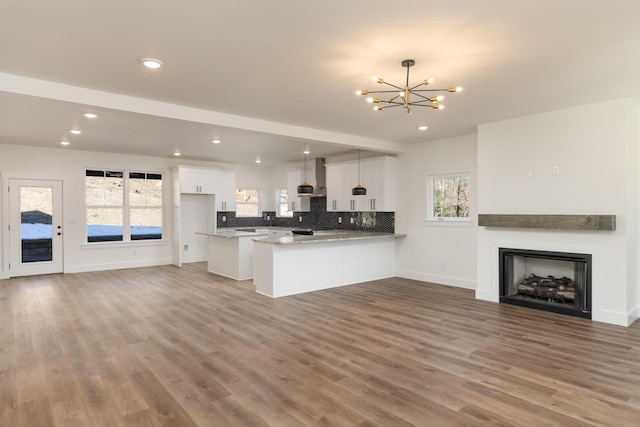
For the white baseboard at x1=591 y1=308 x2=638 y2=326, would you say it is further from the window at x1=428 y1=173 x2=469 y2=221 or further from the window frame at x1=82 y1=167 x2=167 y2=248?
the window frame at x1=82 y1=167 x2=167 y2=248

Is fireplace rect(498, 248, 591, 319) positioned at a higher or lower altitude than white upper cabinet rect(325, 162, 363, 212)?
lower

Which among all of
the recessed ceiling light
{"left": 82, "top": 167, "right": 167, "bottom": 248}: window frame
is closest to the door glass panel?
{"left": 82, "top": 167, "right": 167, "bottom": 248}: window frame

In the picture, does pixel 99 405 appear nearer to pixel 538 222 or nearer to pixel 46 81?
pixel 46 81

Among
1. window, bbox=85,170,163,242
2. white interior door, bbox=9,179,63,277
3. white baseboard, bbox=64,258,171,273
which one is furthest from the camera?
window, bbox=85,170,163,242

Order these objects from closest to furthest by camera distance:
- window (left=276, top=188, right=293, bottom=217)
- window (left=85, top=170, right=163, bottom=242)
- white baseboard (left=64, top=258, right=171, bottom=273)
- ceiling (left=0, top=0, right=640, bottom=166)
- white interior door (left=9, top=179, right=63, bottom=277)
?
ceiling (left=0, top=0, right=640, bottom=166) → white interior door (left=9, top=179, right=63, bottom=277) → white baseboard (left=64, top=258, right=171, bottom=273) → window (left=85, top=170, right=163, bottom=242) → window (left=276, top=188, right=293, bottom=217)

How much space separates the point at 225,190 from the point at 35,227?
13.6 feet

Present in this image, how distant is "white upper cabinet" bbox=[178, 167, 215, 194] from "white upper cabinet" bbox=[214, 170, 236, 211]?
0.60 ft

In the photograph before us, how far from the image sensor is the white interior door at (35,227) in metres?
7.67

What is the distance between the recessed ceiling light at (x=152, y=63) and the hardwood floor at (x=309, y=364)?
2.70 metres

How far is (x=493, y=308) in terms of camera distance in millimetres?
5312

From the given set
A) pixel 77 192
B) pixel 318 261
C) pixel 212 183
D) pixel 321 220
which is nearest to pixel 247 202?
pixel 212 183

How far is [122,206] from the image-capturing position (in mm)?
8977

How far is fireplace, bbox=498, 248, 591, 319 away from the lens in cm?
489

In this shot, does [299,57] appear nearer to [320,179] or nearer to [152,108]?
[152,108]
